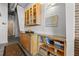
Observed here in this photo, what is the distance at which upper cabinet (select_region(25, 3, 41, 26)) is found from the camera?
166 centimetres

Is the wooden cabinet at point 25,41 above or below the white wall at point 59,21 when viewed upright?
below

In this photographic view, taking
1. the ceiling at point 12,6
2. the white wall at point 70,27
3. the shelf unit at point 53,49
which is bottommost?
the shelf unit at point 53,49

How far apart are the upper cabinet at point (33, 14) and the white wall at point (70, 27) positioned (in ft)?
1.35

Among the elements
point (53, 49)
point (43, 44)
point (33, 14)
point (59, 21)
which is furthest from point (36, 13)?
point (53, 49)

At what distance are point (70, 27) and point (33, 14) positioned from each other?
22.2 inches

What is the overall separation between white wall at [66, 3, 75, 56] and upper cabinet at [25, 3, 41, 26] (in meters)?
0.41

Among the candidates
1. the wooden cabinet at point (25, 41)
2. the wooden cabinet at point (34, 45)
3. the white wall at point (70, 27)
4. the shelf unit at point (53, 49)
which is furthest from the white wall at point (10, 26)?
the white wall at point (70, 27)

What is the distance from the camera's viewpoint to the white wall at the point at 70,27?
160 centimetres

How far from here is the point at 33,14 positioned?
1674mm

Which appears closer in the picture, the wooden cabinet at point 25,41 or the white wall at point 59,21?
the white wall at point 59,21

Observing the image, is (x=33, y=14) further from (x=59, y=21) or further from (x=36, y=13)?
(x=59, y=21)

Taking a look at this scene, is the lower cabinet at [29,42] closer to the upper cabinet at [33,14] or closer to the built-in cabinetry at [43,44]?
the built-in cabinetry at [43,44]

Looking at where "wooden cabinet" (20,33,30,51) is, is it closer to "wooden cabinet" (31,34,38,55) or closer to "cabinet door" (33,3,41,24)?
"wooden cabinet" (31,34,38,55)

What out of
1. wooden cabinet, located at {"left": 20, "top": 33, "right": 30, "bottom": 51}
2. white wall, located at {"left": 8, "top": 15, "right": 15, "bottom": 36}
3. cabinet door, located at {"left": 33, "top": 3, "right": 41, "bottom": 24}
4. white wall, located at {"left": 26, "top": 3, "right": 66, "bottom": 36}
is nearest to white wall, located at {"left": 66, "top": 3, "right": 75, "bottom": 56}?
white wall, located at {"left": 26, "top": 3, "right": 66, "bottom": 36}
